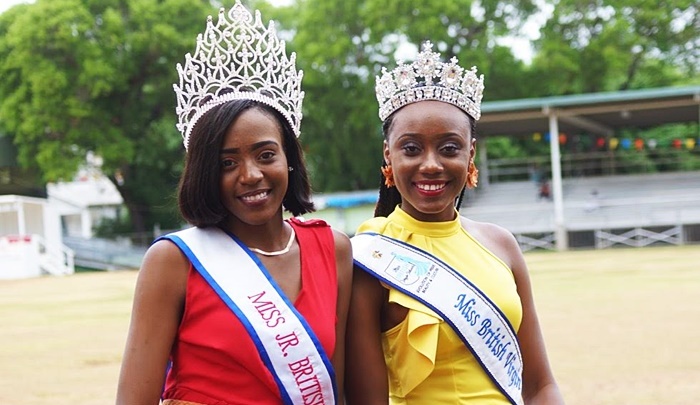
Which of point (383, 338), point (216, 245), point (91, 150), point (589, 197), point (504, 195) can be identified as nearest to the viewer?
point (216, 245)

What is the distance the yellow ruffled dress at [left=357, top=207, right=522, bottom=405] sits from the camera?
2.23 m

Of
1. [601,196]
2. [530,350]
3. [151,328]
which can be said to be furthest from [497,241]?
[601,196]

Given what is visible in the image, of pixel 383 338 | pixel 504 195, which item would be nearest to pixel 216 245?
pixel 383 338

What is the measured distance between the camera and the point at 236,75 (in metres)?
2.30

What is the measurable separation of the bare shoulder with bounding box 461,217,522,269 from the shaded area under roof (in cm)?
1978

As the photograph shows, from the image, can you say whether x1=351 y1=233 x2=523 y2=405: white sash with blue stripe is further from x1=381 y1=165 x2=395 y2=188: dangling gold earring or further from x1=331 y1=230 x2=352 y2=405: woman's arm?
x1=381 y1=165 x2=395 y2=188: dangling gold earring

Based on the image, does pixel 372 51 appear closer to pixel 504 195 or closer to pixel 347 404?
pixel 504 195

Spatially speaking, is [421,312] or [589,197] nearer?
[421,312]

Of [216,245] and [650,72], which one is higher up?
[650,72]

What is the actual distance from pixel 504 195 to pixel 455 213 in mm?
27135

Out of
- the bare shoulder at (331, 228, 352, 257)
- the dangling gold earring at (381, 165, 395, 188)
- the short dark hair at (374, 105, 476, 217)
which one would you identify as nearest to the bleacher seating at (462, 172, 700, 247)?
the short dark hair at (374, 105, 476, 217)

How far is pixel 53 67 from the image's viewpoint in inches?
1121

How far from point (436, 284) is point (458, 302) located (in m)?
0.08

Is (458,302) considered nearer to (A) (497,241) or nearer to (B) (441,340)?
(B) (441,340)
